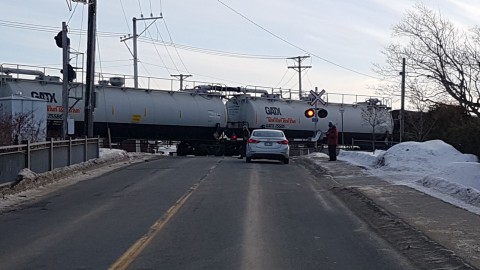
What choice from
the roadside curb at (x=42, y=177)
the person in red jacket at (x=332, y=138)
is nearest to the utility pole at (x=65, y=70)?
the roadside curb at (x=42, y=177)

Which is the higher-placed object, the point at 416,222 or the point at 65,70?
the point at 65,70

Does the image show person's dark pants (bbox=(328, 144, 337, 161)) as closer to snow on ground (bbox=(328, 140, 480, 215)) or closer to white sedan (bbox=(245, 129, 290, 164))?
snow on ground (bbox=(328, 140, 480, 215))

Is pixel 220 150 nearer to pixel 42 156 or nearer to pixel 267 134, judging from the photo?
pixel 267 134

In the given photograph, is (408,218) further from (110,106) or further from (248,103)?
(248,103)

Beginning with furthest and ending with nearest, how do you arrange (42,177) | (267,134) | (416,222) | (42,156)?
(267,134) → (42,156) → (42,177) → (416,222)

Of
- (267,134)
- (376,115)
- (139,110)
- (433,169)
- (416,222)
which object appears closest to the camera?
(416,222)

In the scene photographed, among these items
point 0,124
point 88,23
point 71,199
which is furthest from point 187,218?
point 88,23

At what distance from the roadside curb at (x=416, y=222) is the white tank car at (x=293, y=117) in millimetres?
25122

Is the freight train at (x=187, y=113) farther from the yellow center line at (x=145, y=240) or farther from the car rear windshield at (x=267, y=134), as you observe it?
the yellow center line at (x=145, y=240)

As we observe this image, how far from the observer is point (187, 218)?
12305 mm

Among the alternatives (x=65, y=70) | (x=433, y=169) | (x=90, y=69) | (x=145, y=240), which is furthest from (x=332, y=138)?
(x=145, y=240)

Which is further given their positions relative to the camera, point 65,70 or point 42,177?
point 65,70

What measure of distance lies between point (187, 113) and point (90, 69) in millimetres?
11320

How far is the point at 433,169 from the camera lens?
21359 millimetres
